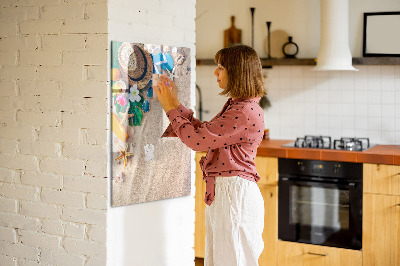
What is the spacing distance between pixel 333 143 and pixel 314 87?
1.89ft

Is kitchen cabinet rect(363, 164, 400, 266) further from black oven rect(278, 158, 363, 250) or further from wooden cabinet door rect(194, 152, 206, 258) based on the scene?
wooden cabinet door rect(194, 152, 206, 258)

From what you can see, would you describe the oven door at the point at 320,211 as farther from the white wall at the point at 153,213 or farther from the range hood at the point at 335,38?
the white wall at the point at 153,213

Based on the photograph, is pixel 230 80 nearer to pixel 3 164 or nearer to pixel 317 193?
pixel 3 164

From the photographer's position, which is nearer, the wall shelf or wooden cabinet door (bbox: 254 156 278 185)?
wooden cabinet door (bbox: 254 156 278 185)

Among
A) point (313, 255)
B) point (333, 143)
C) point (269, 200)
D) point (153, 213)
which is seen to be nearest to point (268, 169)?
point (269, 200)

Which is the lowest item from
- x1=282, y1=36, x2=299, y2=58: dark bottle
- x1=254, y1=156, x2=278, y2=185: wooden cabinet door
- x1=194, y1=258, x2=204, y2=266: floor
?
x1=194, y1=258, x2=204, y2=266: floor

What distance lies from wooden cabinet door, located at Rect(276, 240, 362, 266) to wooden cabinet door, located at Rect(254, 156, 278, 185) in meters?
0.45

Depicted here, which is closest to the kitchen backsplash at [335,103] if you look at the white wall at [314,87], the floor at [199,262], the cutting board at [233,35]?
the white wall at [314,87]

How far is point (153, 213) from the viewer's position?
2.92m

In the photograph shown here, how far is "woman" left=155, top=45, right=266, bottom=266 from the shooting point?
2.57 meters

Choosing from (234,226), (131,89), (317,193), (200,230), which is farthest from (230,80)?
(200,230)

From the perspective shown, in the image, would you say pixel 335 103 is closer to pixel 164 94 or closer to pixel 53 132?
pixel 164 94

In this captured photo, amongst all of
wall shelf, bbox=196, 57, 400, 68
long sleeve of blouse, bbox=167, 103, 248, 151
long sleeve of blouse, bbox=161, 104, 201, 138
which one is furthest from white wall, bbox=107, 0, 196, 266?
wall shelf, bbox=196, 57, 400, 68

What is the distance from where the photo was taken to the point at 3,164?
3023 millimetres
